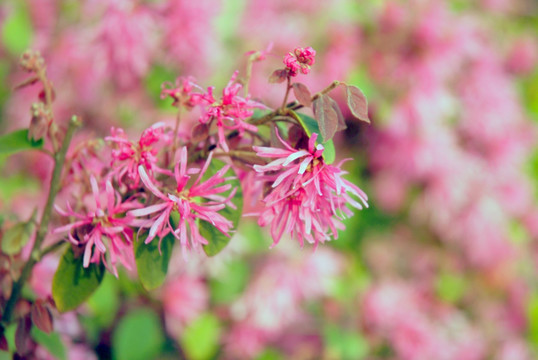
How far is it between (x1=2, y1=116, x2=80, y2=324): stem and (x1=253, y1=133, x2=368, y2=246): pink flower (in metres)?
0.16

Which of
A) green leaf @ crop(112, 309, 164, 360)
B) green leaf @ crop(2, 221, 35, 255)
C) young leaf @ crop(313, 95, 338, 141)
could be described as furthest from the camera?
green leaf @ crop(112, 309, 164, 360)

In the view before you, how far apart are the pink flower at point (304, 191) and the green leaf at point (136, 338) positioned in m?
0.44

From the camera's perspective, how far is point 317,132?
41 centimetres

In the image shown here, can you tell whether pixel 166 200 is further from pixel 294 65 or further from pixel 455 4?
pixel 455 4

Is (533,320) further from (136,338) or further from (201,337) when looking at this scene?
(136,338)

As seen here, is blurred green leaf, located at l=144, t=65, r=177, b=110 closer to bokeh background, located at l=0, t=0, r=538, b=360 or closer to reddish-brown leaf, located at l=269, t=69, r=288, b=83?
bokeh background, located at l=0, t=0, r=538, b=360

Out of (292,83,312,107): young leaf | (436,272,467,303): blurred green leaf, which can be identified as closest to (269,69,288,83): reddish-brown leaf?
(292,83,312,107): young leaf

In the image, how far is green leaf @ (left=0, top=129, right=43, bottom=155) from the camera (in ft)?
1.55

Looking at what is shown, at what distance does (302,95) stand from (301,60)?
29 millimetres

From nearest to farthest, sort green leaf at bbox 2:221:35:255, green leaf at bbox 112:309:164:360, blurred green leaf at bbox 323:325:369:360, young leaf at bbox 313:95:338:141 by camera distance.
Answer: young leaf at bbox 313:95:338:141 < green leaf at bbox 2:221:35:255 < green leaf at bbox 112:309:164:360 < blurred green leaf at bbox 323:325:369:360

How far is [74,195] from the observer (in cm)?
48

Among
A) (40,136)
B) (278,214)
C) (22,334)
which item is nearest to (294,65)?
(278,214)

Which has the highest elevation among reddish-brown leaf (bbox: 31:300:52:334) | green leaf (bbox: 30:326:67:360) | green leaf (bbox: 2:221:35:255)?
green leaf (bbox: 2:221:35:255)

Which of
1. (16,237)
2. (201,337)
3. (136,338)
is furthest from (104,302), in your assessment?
(16,237)
